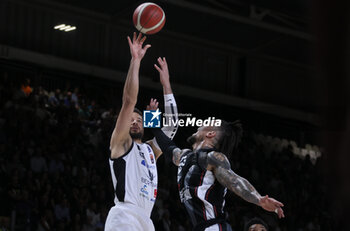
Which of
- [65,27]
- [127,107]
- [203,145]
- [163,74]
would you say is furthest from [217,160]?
[65,27]

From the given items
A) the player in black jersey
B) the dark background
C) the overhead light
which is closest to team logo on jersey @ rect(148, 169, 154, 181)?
the player in black jersey

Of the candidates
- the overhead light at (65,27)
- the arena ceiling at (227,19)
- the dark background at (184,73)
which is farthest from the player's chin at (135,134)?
the overhead light at (65,27)

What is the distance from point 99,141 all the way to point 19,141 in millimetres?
2457

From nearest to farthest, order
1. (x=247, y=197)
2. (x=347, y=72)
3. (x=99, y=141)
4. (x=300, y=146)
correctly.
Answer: (x=347, y=72) < (x=247, y=197) < (x=99, y=141) < (x=300, y=146)

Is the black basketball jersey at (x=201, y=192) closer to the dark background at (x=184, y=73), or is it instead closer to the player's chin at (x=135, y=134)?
the player's chin at (x=135, y=134)

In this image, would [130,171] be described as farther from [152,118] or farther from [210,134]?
[152,118]

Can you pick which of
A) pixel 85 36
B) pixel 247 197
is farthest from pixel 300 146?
pixel 247 197

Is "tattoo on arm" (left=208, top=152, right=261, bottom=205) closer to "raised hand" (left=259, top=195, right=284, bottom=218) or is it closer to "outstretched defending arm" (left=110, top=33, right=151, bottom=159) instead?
"raised hand" (left=259, top=195, right=284, bottom=218)

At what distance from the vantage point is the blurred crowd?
1101 centimetres

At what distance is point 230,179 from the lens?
5.56 m

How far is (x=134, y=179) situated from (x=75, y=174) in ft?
23.8

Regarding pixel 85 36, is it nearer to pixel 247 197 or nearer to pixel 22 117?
pixel 22 117

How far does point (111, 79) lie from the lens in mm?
18531

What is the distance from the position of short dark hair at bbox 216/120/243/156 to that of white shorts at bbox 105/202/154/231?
1.21 m
